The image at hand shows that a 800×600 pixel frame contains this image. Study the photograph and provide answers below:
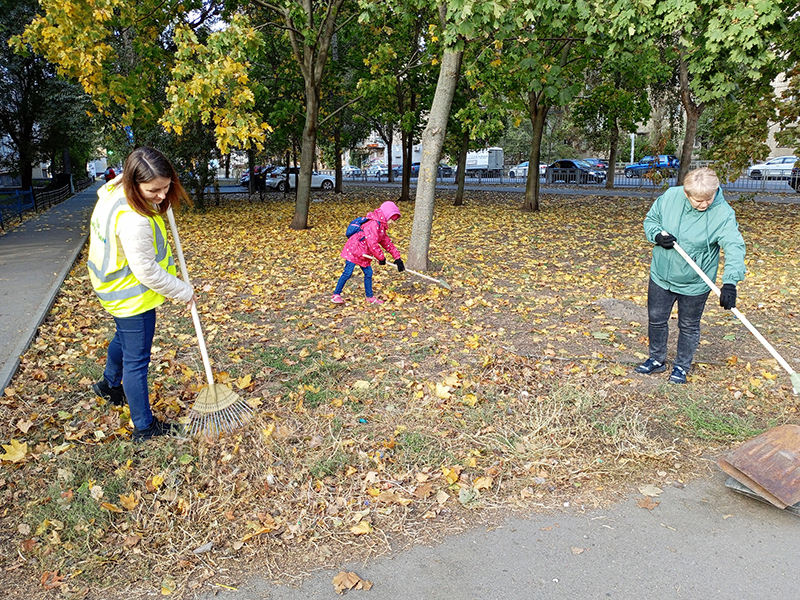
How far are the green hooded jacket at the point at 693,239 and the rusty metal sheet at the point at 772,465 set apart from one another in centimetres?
132

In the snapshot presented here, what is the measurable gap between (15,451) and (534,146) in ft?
52.7

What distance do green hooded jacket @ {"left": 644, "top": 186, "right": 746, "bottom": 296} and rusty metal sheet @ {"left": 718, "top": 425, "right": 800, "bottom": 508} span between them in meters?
1.32

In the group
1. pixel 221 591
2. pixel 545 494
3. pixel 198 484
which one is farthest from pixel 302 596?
pixel 545 494

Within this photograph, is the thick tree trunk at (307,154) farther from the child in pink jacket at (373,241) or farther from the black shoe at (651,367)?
the black shoe at (651,367)

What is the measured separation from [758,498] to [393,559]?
218 centimetres

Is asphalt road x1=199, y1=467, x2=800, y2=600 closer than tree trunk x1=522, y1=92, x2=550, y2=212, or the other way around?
asphalt road x1=199, y1=467, x2=800, y2=600

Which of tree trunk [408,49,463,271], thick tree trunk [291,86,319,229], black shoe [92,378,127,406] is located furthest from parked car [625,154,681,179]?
black shoe [92,378,127,406]

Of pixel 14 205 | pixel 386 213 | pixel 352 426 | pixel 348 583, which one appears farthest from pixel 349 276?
pixel 14 205

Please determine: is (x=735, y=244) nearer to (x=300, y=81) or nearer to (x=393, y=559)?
(x=393, y=559)

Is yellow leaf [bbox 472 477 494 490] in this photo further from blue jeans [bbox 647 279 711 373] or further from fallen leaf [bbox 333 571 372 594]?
blue jeans [bbox 647 279 711 373]

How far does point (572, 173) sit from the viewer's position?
33000 mm

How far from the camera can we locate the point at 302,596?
2781 mm

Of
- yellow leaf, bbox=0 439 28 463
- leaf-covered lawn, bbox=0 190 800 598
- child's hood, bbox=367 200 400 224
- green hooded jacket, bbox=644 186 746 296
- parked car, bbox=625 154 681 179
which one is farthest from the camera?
parked car, bbox=625 154 681 179

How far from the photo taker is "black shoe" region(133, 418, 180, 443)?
3.95 m
